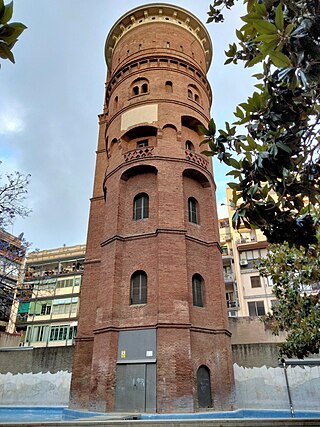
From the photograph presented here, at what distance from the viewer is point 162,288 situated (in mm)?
12844

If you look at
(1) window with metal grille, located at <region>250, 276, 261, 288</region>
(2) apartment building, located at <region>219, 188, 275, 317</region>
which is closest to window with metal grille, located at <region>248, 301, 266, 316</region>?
(2) apartment building, located at <region>219, 188, 275, 317</region>

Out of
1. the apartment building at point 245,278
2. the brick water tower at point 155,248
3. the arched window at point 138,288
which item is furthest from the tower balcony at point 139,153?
the apartment building at point 245,278

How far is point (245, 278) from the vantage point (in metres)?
30.2

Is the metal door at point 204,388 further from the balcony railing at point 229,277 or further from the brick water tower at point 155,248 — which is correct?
the balcony railing at point 229,277

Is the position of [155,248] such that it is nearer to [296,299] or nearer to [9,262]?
[9,262]

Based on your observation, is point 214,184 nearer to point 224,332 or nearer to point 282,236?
point 224,332

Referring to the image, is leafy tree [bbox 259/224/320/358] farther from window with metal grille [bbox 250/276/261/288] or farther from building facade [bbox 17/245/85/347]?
building facade [bbox 17/245/85/347]

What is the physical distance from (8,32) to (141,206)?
1273 cm

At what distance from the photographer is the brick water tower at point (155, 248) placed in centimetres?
1204

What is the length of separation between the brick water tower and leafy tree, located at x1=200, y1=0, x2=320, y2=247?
29.6ft

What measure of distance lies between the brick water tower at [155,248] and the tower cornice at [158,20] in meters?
0.07

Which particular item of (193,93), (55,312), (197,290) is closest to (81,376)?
(197,290)

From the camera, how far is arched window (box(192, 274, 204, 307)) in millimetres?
13695

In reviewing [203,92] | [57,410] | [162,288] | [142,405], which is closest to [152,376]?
[142,405]
